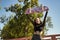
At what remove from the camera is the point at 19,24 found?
13461 mm

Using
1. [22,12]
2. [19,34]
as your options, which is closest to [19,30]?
[19,34]

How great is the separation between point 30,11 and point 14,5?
29.1 feet

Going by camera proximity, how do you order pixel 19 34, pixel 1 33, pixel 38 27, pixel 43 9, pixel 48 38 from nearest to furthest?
pixel 38 27, pixel 43 9, pixel 48 38, pixel 19 34, pixel 1 33

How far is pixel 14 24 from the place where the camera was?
13.6 meters

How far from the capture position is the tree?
1303cm

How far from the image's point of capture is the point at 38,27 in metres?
4.51

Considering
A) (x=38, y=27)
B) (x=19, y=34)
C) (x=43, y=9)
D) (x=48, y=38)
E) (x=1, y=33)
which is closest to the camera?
(x=38, y=27)

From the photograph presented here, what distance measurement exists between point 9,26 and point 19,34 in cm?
117

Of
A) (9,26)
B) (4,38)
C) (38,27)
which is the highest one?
(38,27)

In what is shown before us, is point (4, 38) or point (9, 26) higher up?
point (9, 26)

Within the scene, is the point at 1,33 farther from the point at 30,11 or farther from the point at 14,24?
the point at 30,11

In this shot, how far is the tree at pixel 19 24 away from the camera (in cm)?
1303

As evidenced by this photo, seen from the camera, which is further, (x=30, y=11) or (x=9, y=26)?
(x=9, y=26)

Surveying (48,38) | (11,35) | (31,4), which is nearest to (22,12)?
(31,4)
